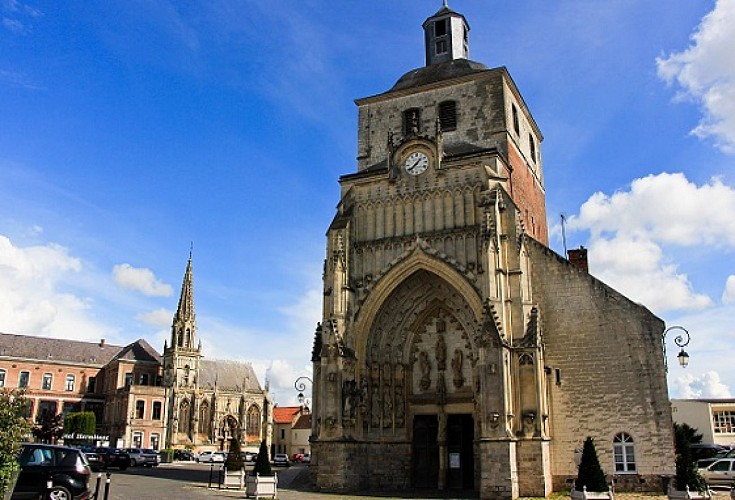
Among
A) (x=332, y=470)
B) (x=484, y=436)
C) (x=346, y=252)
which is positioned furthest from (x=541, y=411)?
(x=346, y=252)

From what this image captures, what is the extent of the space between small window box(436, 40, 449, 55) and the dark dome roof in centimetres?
97

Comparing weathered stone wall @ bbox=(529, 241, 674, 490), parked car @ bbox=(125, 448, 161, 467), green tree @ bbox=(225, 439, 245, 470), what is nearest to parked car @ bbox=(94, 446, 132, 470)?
parked car @ bbox=(125, 448, 161, 467)

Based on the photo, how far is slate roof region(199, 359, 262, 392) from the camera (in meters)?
70.4

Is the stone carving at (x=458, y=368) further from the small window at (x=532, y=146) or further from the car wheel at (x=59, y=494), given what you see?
the car wheel at (x=59, y=494)

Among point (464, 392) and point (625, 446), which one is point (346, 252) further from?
point (625, 446)

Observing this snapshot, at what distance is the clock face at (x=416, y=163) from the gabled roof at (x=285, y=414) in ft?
190

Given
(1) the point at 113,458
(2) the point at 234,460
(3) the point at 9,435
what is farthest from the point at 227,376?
(3) the point at 9,435

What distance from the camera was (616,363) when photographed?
21125 millimetres

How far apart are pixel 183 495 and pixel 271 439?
57533mm

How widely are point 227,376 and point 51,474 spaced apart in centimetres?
6046

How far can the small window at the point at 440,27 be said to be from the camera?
97.1 feet

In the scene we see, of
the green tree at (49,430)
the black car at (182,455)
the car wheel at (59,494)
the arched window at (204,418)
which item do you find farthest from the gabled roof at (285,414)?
the car wheel at (59,494)

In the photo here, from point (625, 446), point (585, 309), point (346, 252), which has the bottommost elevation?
point (625, 446)

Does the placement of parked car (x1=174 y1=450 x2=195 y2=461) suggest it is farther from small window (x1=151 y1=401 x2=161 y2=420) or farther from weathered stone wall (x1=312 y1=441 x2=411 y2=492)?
weathered stone wall (x1=312 y1=441 x2=411 y2=492)
